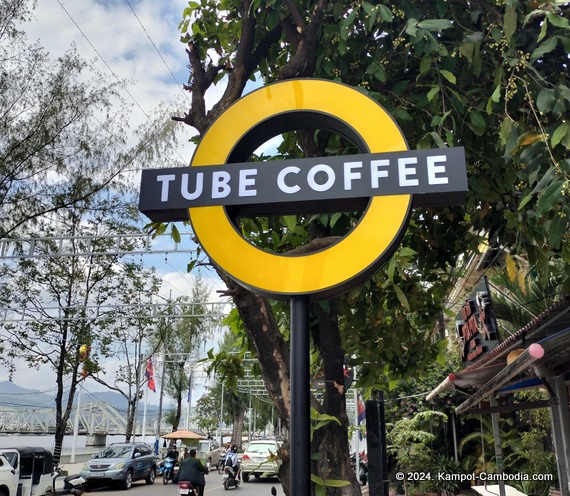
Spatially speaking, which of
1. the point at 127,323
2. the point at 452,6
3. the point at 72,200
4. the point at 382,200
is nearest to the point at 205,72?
the point at 452,6

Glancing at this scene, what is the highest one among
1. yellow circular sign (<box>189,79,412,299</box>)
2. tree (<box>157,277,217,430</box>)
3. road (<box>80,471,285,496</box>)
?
tree (<box>157,277,217,430</box>)

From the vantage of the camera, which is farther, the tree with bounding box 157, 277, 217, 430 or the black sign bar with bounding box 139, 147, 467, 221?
the tree with bounding box 157, 277, 217, 430

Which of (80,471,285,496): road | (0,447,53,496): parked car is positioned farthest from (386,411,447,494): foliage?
(0,447,53,496): parked car

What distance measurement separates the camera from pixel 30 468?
42.7 feet

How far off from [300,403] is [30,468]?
12754 mm

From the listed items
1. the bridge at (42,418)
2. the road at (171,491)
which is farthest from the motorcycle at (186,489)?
the bridge at (42,418)

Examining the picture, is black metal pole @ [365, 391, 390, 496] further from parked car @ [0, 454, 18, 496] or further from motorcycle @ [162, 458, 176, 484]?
motorcycle @ [162, 458, 176, 484]

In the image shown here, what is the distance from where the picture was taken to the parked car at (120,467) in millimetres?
17672

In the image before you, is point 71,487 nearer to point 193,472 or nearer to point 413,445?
point 193,472

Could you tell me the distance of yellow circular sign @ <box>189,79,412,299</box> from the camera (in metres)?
2.57

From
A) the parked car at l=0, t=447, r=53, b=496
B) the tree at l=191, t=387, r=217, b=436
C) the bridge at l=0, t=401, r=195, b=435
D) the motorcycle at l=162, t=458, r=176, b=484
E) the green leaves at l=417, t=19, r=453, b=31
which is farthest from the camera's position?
the tree at l=191, t=387, r=217, b=436

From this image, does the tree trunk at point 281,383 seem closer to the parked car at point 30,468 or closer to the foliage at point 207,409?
the parked car at point 30,468

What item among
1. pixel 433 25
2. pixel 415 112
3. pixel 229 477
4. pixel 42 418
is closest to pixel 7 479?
pixel 229 477

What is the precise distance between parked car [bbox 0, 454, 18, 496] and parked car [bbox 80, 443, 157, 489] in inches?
203
